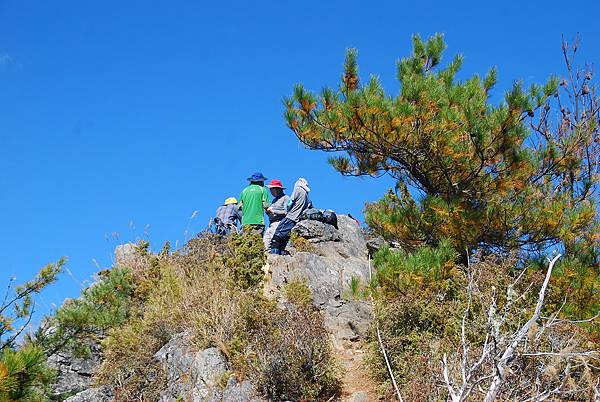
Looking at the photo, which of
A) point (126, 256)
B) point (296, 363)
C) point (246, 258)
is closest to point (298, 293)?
point (246, 258)

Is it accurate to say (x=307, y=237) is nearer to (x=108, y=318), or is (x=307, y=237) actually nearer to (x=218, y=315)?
(x=218, y=315)

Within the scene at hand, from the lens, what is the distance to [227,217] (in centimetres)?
1602

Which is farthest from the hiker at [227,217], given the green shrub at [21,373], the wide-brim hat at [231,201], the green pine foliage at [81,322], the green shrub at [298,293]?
the green shrub at [21,373]

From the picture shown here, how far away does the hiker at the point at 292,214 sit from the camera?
551 inches

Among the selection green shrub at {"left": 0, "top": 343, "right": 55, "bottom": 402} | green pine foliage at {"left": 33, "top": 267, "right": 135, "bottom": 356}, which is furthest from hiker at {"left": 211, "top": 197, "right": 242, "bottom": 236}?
green shrub at {"left": 0, "top": 343, "right": 55, "bottom": 402}

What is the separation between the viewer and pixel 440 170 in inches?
406

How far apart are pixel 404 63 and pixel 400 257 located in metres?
3.33

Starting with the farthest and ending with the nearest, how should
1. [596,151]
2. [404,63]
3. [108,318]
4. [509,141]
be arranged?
[596,151] < [404,63] < [509,141] < [108,318]

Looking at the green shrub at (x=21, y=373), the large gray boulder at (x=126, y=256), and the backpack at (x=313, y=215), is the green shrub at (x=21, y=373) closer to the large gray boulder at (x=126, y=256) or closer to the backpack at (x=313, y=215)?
the large gray boulder at (x=126, y=256)

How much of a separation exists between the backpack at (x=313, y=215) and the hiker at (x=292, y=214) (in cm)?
36

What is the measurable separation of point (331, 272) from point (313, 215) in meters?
2.76

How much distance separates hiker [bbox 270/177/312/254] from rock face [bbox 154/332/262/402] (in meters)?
3.85

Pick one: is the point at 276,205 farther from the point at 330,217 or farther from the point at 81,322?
the point at 81,322

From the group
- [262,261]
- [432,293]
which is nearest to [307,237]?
[262,261]
